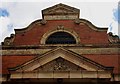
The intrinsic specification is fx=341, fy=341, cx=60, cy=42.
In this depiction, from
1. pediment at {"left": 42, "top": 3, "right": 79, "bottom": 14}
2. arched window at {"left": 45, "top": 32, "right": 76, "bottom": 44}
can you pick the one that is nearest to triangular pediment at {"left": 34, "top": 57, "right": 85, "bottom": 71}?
arched window at {"left": 45, "top": 32, "right": 76, "bottom": 44}

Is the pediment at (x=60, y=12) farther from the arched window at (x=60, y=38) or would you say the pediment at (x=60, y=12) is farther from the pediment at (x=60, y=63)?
the pediment at (x=60, y=63)

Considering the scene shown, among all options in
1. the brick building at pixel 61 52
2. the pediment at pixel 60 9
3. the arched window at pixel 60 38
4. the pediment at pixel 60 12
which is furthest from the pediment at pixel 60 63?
the pediment at pixel 60 9

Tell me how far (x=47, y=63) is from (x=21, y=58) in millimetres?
2451

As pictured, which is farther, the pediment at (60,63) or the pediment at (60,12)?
the pediment at (60,12)

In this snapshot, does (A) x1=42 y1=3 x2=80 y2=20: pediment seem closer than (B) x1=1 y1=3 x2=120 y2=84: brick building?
No

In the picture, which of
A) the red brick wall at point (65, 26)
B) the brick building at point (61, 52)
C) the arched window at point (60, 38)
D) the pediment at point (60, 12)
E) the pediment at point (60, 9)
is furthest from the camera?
the pediment at point (60, 9)

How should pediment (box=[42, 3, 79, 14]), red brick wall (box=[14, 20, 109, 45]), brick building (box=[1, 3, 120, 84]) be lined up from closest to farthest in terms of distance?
brick building (box=[1, 3, 120, 84]), red brick wall (box=[14, 20, 109, 45]), pediment (box=[42, 3, 79, 14])

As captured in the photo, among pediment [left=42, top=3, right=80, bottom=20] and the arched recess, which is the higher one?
pediment [left=42, top=3, right=80, bottom=20]

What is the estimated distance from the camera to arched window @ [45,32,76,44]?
66.2ft

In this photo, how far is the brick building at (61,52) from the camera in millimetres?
16438

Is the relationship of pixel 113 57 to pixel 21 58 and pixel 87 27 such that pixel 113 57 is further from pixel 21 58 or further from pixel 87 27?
pixel 21 58

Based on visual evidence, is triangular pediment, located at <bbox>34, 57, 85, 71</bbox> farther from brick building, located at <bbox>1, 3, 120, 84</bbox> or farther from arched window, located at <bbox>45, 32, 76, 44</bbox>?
arched window, located at <bbox>45, 32, 76, 44</bbox>

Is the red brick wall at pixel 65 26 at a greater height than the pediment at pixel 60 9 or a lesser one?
lesser

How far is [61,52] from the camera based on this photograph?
57.0ft
